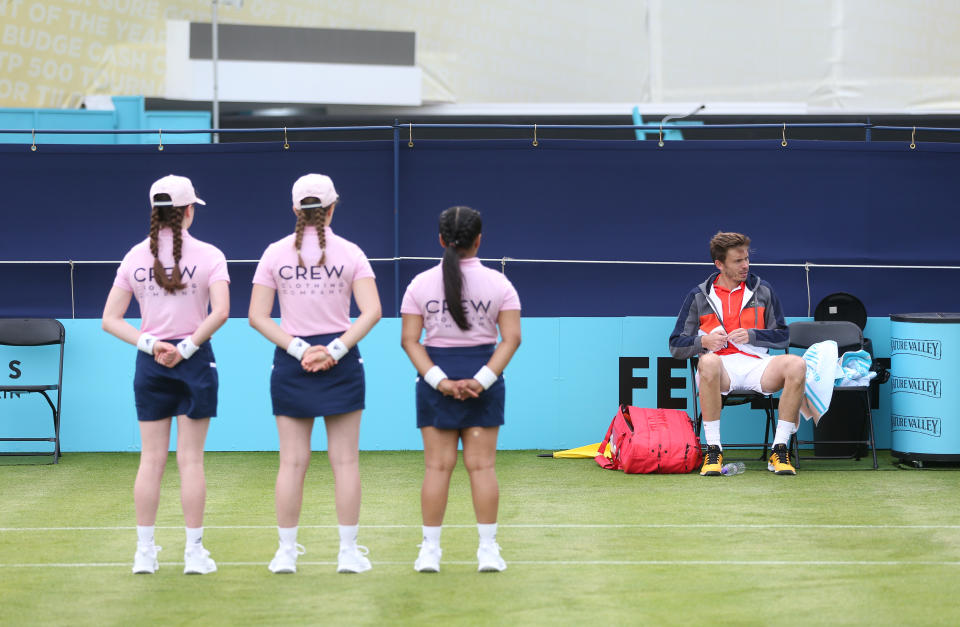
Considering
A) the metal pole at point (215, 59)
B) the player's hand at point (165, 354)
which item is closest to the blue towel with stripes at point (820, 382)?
the player's hand at point (165, 354)

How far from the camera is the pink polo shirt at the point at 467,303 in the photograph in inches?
199

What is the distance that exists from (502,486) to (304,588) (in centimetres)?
279

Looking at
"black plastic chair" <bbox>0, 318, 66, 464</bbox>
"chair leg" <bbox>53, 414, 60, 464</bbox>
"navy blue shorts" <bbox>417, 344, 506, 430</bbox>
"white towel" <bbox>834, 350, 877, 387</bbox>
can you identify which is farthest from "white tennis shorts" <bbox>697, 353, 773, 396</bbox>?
"black plastic chair" <bbox>0, 318, 66, 464</bbox>

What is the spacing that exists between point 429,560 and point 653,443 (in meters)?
3.14

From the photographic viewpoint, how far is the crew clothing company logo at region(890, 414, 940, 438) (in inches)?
319

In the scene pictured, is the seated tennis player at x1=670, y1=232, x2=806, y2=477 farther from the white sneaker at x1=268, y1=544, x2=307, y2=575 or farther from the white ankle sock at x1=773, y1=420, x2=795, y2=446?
the white sneaker at x1=268, y1=544, x2=307, y2=575

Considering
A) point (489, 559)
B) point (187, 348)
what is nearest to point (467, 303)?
point (489, 559)

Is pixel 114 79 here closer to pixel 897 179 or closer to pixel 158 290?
pixel 897 179

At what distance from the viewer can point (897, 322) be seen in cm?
843

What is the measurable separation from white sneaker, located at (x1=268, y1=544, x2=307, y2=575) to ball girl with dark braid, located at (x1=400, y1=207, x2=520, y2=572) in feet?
1.66

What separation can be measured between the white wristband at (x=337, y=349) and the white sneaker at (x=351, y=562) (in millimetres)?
800

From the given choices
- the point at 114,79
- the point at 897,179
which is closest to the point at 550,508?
the point at 897,179

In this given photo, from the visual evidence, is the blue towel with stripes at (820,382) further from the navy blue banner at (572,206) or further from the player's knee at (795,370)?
the navy blue banner at (572,206)

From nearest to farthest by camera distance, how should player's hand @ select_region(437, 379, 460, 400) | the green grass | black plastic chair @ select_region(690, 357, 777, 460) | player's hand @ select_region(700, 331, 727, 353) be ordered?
the green grass
player's hand @ select_region(437, 379, 460, 400)
player's hand @ select_region(700, 331, 727, 353)
black plastic chair @ select_region(690, 357, 777, 460)
